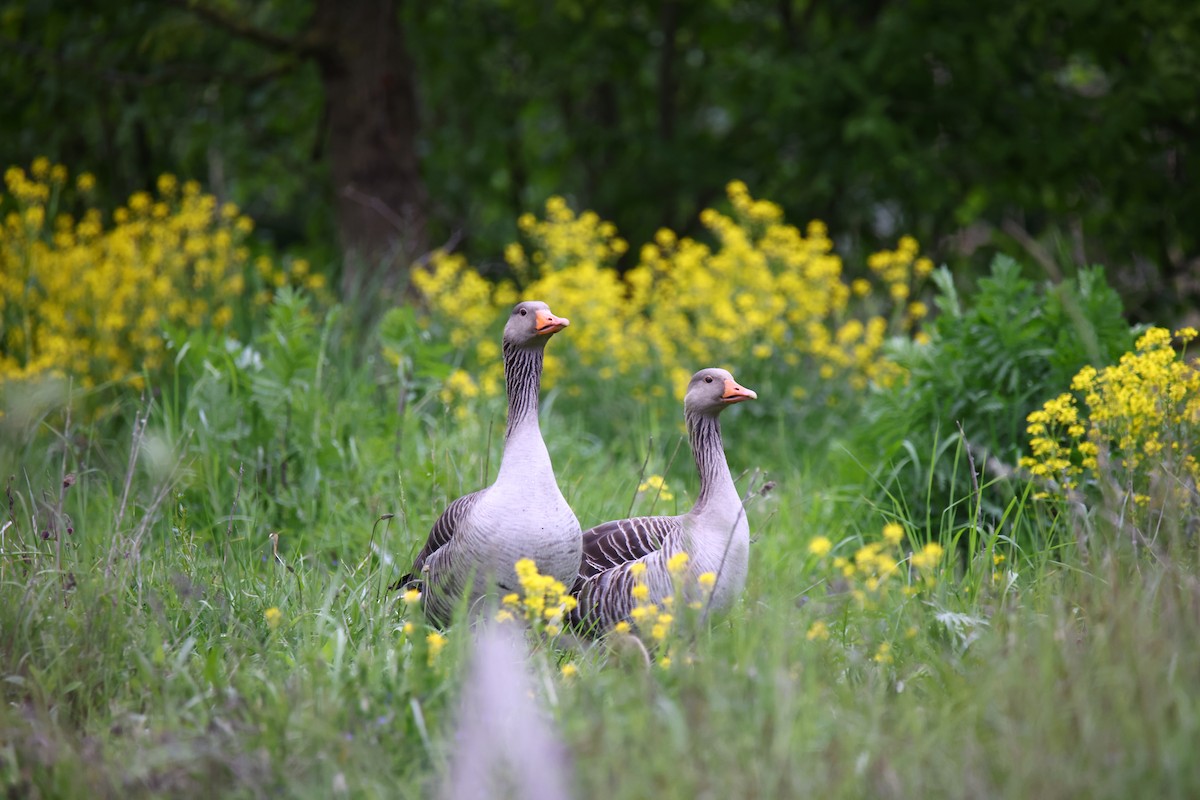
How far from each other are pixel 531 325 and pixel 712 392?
688 mm

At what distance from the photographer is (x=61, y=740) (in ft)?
8.81

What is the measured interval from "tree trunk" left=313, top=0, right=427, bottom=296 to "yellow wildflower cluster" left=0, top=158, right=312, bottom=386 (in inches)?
35.0

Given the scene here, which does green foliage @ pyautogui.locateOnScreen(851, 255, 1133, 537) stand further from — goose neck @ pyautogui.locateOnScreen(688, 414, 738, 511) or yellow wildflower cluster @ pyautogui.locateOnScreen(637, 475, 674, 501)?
goose neck @ pyautogui.locateOnScreen(688, 414, 738, 511)

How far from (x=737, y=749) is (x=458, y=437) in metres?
3.31

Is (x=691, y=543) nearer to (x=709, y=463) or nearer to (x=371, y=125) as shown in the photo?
(x=709, y=463)

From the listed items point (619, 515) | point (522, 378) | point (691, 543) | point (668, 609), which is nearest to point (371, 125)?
point (619, 515)

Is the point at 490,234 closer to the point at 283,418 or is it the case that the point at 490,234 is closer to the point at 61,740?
the point at 283,418

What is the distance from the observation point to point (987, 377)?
4883mm

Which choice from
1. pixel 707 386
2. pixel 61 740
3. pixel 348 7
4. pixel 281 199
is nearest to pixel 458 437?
pixel 707 386

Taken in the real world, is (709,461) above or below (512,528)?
above

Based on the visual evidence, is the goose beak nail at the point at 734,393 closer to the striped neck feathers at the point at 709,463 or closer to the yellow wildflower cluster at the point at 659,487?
the striped neck feathers at the point at 709,463

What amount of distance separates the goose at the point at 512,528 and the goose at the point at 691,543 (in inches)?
10.2

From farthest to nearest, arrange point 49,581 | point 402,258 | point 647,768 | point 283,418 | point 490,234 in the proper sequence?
point 490,234
point 402,258
point 283,418
point 49,581
point 647,768

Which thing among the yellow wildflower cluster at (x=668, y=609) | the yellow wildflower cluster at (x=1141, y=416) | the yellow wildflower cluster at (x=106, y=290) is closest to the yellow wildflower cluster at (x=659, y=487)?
the yellow wildflower cluster at (x=668, y=609)
